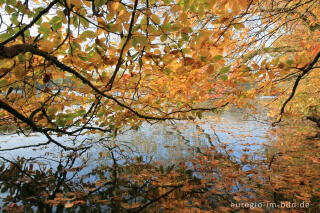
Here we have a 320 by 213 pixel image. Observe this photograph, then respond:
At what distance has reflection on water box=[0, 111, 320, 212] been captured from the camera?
5.21 feet

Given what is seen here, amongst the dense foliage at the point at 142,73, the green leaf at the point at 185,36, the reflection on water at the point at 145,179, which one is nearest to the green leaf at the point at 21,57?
the dense foliage at the point at 142,73

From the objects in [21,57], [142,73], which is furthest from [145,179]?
[21,57]

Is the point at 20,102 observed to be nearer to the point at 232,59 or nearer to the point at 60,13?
the point at 60,13

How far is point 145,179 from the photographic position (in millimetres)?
2043

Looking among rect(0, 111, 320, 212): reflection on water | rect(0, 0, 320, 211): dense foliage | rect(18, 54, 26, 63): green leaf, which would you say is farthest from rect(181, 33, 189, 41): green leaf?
rect(0, 111, 320, 212): reflection on water

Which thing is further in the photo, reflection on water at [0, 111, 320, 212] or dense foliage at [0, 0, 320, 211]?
reflection on water at [0, 111, 320, 212]

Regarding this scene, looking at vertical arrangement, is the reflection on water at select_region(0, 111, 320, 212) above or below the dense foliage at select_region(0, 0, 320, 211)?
below

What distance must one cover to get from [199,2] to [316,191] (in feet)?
7.19

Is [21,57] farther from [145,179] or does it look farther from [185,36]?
[145,179]

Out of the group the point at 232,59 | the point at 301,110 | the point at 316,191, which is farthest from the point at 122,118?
the point at 301,110

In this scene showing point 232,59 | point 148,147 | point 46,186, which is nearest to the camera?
point 46,186

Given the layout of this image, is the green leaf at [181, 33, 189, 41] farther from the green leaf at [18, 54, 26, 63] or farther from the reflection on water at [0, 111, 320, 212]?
the reflection on water at [0, 111, 320, 212]

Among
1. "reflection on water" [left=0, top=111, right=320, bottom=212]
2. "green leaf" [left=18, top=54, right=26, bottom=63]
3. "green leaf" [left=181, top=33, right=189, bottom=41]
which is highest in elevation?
"green leaf" [left=181, top=33, right=189, bottom=41]

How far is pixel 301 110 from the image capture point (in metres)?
5.33
